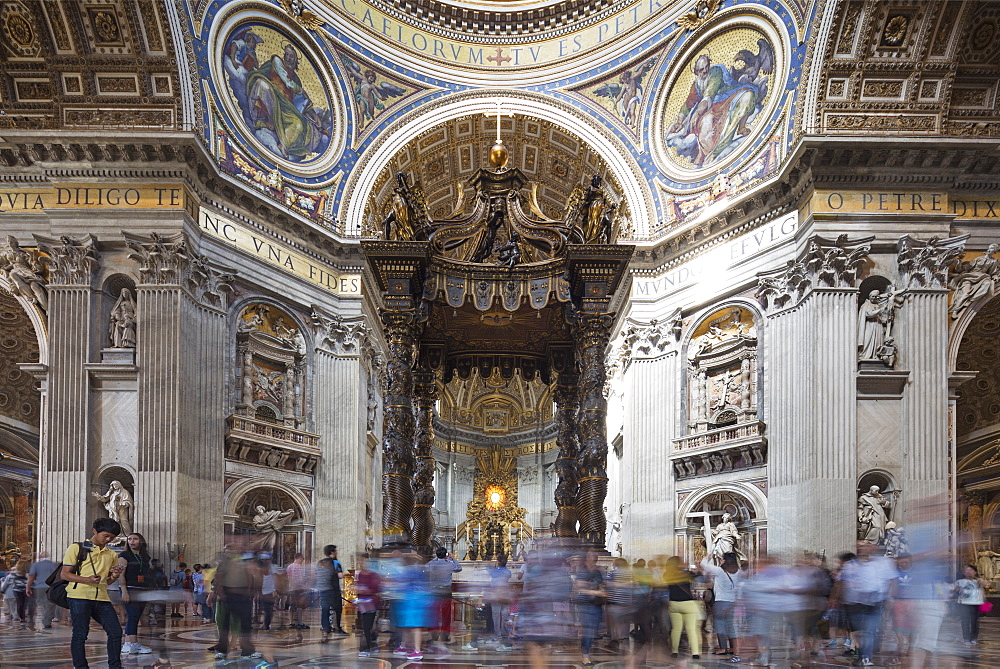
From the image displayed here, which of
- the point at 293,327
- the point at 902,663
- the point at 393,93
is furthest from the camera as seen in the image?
the point at 393,93

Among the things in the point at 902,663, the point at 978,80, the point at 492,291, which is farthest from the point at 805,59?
the point at 902,663

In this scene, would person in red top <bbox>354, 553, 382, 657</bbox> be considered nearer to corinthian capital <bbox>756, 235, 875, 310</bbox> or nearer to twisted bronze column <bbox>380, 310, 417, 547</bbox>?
twisted bronze column <bbox>380, 310, 417, 547</bbox>

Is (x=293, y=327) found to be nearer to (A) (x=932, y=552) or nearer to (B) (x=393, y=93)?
(B) (x=393, y=93)

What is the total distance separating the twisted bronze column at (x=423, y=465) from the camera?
1367cm

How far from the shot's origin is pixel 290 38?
2016 cm

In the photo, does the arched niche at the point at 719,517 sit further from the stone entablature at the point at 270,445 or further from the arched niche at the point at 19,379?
the arched niche at the point at 19,379

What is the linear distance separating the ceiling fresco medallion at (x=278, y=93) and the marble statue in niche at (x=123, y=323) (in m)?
4.84

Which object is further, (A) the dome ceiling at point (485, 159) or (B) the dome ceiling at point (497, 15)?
(A) the dome ceiling at point (485, 159)

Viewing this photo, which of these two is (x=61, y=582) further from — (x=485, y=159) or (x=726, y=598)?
(x=485, y=159)

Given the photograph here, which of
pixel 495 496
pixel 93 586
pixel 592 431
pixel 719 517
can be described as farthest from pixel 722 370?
pixel 495 496

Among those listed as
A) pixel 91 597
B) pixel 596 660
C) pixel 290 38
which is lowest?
pixel 596 660

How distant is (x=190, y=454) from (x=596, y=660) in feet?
31.2

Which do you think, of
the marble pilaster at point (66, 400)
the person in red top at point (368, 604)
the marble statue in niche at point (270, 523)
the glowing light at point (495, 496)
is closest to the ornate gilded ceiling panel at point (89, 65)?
the marble pilaster at point (66, 400)

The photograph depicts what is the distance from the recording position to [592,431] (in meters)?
11.1
